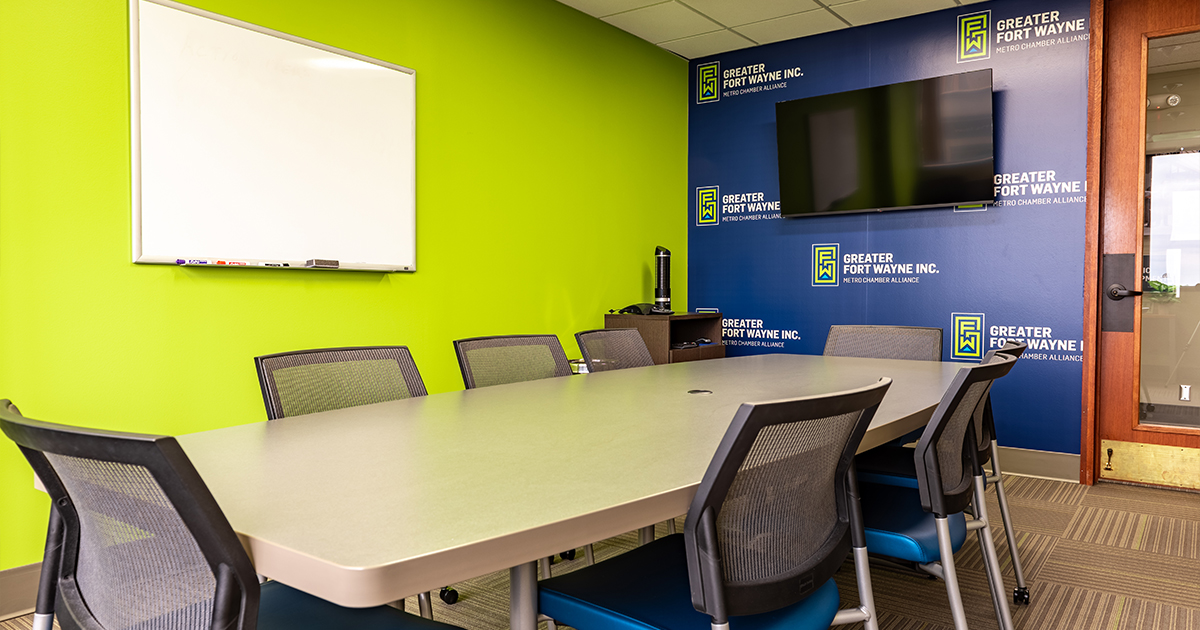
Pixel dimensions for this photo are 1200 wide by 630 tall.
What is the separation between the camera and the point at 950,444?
1.96 metres

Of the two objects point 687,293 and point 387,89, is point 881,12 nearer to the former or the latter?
point 687,293

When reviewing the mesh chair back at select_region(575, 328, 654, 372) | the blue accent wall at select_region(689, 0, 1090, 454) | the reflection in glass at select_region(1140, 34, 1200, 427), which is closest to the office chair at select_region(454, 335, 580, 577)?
the mesh chair back at select_region(575, 328, 654, 372)

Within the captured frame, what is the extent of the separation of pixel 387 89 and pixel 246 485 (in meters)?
2.91

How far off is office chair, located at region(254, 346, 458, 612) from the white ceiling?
126 inches

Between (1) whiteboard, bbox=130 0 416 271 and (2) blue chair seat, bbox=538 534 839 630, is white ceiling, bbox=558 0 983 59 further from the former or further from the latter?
(2) blue chair seat, bbox=538 534 839 630

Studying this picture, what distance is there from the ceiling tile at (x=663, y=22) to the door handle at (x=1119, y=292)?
2993mm

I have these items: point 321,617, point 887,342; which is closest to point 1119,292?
point 887,342

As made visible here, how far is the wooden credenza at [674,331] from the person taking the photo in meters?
4.96

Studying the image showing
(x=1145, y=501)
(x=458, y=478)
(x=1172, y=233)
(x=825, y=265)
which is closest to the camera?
(x=458, y=478)

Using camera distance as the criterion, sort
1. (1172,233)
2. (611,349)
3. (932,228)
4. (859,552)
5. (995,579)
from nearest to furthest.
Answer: (859,552) < (995,579) < (611,349) < (1172,233) < (932,228)

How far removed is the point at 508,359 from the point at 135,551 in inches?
72.2

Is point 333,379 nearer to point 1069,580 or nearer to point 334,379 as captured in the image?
point 334,379

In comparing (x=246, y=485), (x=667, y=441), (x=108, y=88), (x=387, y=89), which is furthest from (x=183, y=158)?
(x=667, y=441)

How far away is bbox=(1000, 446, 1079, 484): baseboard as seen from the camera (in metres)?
4.43
